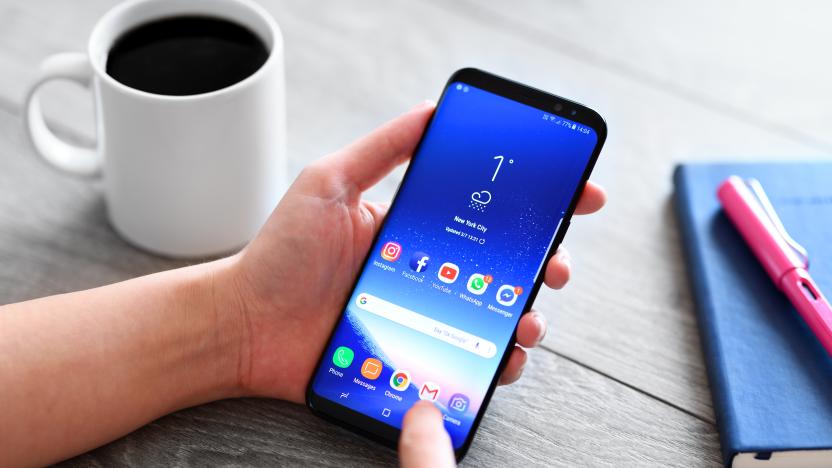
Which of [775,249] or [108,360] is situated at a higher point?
[775,249]

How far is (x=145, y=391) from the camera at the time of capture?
605 millimetres

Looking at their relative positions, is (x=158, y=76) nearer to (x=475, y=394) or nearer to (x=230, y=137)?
(x=230, y=137)

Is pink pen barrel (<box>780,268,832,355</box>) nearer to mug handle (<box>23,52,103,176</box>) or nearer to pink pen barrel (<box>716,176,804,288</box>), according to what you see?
pink pen barrel (<box>716,176,804,288</box>)

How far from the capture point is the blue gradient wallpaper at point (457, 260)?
606mm

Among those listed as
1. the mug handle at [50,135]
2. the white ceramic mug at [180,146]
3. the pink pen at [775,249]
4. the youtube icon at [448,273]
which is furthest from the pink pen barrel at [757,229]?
the mug handle at [50,135]

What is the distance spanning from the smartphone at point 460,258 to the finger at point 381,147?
11 millimetres

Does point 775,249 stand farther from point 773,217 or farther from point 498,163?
point 498,163

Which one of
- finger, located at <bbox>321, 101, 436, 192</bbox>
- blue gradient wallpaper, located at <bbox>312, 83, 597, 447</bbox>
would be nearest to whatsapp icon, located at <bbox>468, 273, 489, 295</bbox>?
blue gradient wallpaper, located at <bbox>312, 83, 597, 447</bbox>

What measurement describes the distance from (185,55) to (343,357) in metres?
0.26

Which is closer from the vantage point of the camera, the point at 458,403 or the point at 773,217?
the point at 458,403

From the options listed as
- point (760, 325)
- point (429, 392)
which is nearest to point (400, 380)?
point (429, 392)

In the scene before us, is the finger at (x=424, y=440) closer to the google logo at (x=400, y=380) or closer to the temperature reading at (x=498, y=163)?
the google logo at (x=400, y=380)

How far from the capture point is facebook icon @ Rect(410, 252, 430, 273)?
0.64 m

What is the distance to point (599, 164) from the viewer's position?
2.72ft
